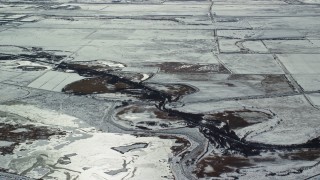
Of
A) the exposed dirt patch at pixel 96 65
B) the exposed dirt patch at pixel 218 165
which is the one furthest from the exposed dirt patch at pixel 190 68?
the exposed dirt patch at pixel 218 165

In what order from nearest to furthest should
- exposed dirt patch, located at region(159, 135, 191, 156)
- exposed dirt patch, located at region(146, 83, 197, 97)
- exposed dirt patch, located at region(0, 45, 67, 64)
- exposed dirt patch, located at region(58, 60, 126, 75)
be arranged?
exposed dirt patch, located at region(159, 135, 191, 156)
exposed dirt patch, located at region(146, 83, 197, 97)
exposed dirt patch, located at region(58, 60, 126, 75)
exposed dirt patch, located at region(0, 45, 67, 64)

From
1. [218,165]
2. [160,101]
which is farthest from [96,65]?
[218,165]

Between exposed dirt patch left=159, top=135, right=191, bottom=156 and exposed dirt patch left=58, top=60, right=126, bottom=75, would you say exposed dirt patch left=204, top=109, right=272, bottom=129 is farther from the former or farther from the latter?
exposed dirt patch left=58, top=60, right=126, bottom=75

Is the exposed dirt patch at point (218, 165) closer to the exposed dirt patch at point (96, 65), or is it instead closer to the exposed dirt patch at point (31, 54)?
the exposed dirt patch at point (96, 65)

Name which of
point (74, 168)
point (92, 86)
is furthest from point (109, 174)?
point (92, 86)

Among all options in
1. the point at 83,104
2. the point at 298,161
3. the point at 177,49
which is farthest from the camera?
the point at 177,49

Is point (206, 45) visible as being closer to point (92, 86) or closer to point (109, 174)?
point (92, 86)

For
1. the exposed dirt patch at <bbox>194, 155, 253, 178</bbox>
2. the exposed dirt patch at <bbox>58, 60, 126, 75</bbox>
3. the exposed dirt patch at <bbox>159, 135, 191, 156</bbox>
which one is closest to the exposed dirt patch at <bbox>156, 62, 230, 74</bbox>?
the exposed dirt patch at <bbox>58, 60, 126, 75</bbox>
